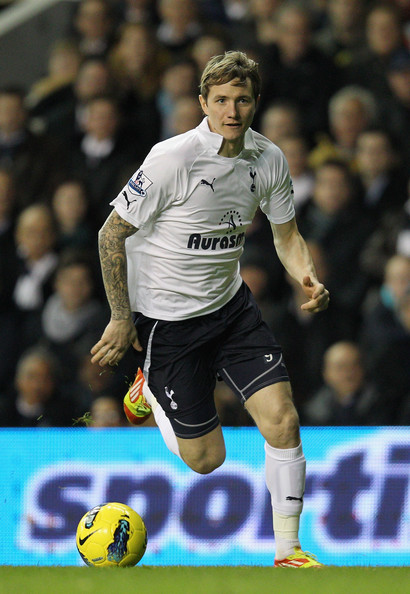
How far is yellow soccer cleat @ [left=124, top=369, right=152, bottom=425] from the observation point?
5125 millimetres

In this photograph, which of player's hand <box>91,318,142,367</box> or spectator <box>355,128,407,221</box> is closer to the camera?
player's hand <box>91,318,142,367</box>

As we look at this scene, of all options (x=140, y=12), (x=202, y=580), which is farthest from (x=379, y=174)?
(x=202, y=580)

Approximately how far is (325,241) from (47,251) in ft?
6.98

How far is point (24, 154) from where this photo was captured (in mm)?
8125

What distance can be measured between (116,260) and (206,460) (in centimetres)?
106

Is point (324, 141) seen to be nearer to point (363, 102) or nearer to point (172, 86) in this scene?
point (363, 102)

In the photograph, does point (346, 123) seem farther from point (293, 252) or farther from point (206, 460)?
point (206, 460)

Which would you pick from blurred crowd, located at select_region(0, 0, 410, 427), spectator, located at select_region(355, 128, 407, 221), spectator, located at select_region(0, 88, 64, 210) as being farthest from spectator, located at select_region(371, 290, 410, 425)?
spectator, located at select_region(0, 88, 64, 210)

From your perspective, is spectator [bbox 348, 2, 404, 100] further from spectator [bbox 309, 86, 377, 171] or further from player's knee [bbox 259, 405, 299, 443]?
player's knee [bbox 259, 405, 299, 443]

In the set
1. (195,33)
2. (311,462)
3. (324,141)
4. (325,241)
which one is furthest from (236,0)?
(311,462)

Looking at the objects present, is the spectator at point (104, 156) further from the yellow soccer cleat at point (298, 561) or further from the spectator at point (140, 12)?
the yellow soccer cleat at point (298, 561)

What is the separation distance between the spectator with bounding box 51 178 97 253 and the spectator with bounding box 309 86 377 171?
1767 millimetres

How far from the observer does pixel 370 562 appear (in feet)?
18.2

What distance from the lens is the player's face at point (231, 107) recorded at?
4117 millimetres
